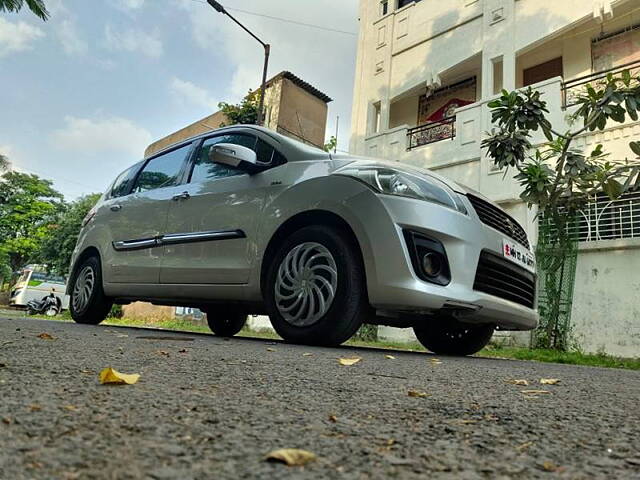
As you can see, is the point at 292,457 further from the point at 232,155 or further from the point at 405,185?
the point at 232,155

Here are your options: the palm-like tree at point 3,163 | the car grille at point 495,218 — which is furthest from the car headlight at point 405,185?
the palm-like tree at point 3,163

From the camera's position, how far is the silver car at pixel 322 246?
10.4 ft

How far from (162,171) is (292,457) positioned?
4.53 meters

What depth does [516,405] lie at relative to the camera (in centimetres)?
158

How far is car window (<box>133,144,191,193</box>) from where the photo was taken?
15.9 ft

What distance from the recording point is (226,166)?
421 centimetres

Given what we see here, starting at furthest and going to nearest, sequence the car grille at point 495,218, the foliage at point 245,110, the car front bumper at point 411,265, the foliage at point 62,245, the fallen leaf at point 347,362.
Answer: the foliage at point 62,245
the foliage at point 245,110
the car grille at point 495,218
the car front bumper at point 411,265
the fallen leaf at point 347,362

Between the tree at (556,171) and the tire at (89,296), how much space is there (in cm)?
474

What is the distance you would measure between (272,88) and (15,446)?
18552 mm

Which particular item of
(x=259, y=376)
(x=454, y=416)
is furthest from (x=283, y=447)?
(x=259, y=376)

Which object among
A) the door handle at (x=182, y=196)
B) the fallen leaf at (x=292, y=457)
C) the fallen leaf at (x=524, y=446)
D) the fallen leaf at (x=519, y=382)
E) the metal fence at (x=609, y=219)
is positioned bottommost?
the fallen leaf at (x=292, y=457)

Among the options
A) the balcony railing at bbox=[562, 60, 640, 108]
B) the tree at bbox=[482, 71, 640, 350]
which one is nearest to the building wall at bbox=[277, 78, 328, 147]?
the balcony railing at bbox=[562, 60, 640, 108]

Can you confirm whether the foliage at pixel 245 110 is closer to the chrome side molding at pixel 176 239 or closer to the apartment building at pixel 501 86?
the apartment building at pixel 501 86

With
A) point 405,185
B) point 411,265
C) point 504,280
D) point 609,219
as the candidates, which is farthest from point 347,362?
point 609,219
